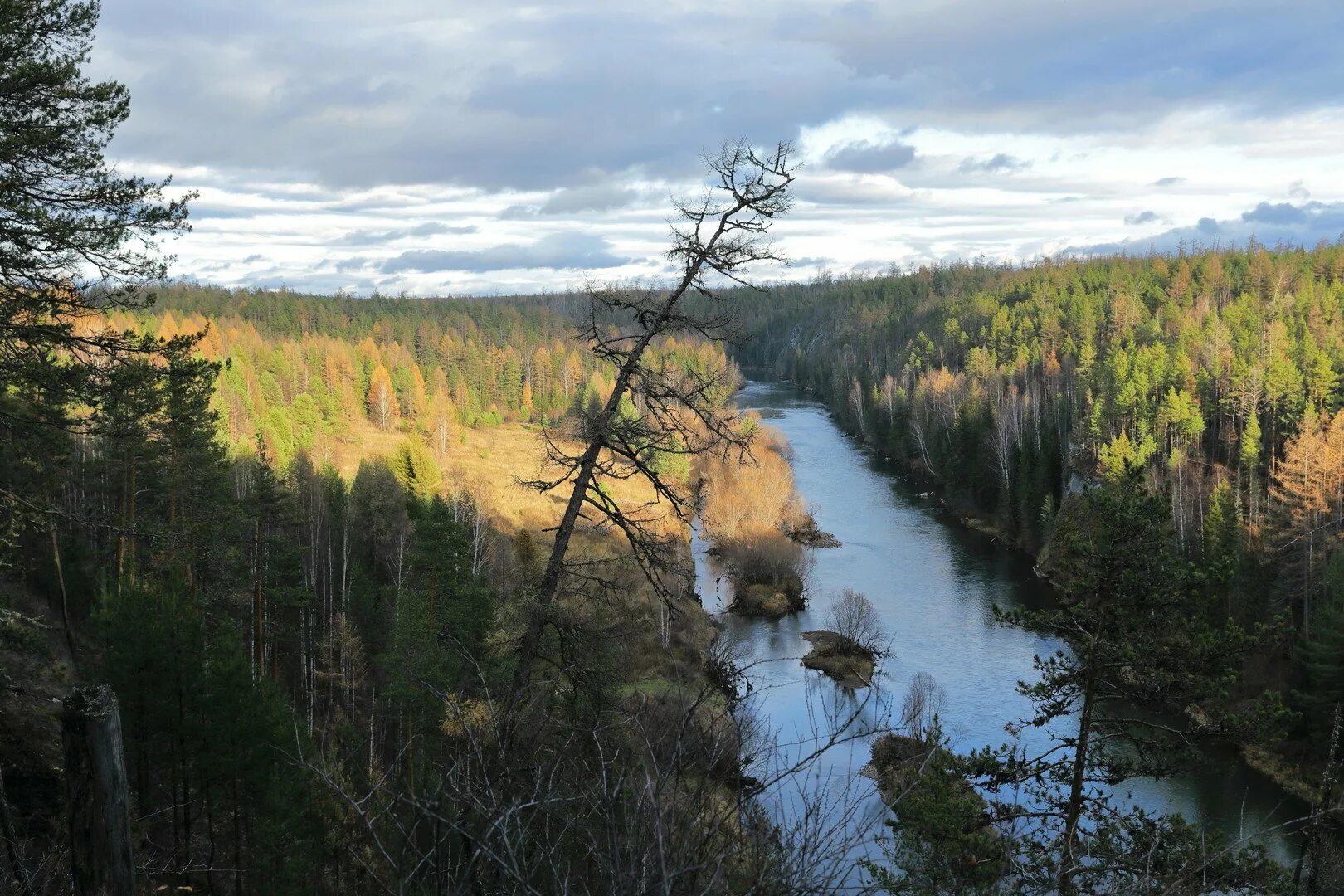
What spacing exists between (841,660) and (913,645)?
11.4 feet

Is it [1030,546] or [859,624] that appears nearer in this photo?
[859,624]

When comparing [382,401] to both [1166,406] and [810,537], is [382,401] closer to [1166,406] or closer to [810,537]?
[810,537]

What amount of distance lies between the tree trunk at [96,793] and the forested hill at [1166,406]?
761cm

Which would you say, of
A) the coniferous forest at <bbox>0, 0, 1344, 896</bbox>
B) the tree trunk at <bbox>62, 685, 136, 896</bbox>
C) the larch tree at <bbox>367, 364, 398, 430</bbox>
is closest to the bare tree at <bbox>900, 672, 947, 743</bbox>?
the coniferous forest at <bbox>0, 0, 1344, 896</bbox>

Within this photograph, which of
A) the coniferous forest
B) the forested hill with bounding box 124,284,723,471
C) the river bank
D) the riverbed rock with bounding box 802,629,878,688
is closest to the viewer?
the coniferous forest

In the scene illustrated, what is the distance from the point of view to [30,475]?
20.2 meters

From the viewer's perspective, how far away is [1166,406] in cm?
5325

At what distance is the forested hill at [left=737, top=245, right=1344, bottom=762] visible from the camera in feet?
118

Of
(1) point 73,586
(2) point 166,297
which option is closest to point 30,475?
(1) point 73,586

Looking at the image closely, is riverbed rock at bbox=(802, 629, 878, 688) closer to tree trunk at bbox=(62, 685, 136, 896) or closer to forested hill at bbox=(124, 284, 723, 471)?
forested hill at bbox=(124, 284, 723, 471)

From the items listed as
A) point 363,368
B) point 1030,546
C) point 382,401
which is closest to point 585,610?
point 1030,546

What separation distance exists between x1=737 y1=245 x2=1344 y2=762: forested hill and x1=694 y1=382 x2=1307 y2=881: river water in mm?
3858

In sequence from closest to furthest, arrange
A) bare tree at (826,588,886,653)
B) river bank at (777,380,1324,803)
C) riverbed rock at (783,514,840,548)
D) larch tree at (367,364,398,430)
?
river bank at (777,380,1324,803) → bare tree at (826,588,886,653) → riverbed rock at (783,514,840,548) → larch tree at (367,364,398,430)

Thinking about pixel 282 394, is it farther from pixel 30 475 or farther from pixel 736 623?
pixel 30 475
